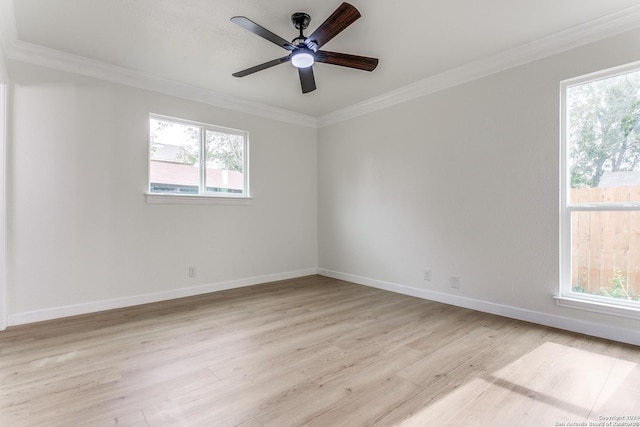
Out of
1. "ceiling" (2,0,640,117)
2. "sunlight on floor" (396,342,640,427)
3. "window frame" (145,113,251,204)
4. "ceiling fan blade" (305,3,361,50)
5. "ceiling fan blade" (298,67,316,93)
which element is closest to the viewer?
"sunlight on floor" (396,342,640,427)

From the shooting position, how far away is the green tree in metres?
2.55

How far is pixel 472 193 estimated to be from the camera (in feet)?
11.2

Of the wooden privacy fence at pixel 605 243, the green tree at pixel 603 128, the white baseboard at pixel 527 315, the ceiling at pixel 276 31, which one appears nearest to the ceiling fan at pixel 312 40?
the ceiling at pixel 276 31

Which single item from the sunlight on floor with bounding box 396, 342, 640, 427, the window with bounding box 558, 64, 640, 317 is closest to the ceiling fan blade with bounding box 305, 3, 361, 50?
the window with bounding box 558, 64, 640, 317

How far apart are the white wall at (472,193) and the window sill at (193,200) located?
5.11ft

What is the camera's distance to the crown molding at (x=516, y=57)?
2.50 m

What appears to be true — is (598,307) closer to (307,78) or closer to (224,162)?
(307,78)

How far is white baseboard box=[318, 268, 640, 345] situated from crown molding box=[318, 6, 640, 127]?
238 cm

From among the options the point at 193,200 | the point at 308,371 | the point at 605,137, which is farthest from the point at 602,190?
the point at 193,200

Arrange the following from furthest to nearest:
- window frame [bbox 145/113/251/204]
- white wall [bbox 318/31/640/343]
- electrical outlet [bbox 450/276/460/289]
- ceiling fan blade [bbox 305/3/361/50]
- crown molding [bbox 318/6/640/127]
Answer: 1. window frame [bbox 145/113/251/204]
2. electrical outlet [bbox 450/276/460/289]
3. white wall [bbox 318/31/640/343]
4. crown molding [bbox 318/6/640/127]
5. ceiling fan blade [bbox 305/3/361/50]

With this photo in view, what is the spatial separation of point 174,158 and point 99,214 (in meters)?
1.04

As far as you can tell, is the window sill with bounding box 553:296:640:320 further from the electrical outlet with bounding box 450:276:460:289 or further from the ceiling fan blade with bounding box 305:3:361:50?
the ceiling fan blade with bounding box 305:3:361:50

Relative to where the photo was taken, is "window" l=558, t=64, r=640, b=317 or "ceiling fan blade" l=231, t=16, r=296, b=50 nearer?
"ceiling fan blade" l=231, t=16, r=296, b=50

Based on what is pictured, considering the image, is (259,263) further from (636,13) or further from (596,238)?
(636,13)
